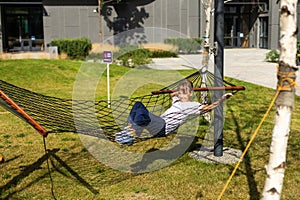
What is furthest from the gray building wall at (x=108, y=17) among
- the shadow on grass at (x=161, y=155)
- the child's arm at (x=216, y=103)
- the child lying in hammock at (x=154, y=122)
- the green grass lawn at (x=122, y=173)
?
the child's arm at (x=216, y=103)

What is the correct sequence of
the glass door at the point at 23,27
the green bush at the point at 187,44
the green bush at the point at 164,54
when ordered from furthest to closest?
the glass door at the point at 23,27, the green bush at the point at 187,44, the green bush at the point at 164,54

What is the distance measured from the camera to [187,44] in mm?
19453

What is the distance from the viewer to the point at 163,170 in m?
A: 4.02

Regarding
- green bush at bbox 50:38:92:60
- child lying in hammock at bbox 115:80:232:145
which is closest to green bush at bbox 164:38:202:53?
green bush at bbox 50:38:92:60

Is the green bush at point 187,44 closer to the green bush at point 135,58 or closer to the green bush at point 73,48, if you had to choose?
the green bush at point 73,48

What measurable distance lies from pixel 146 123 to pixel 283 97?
183 centimetres

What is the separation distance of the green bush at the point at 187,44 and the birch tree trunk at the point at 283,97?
17.0 meters

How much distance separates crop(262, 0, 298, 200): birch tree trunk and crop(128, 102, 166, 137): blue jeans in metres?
1.60

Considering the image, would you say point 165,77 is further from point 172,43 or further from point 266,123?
point 172,43

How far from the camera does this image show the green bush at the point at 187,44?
63.2 ft

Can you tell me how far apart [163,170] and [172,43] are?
1602 centimetres

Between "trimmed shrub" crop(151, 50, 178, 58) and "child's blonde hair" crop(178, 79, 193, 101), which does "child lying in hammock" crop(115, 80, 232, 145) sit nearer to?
"child's blonde hair" crop(178, 79, 193, 101)

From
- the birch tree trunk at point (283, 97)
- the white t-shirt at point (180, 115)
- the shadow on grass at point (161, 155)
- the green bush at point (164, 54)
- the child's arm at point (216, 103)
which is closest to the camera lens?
the birch tree trunk at point (283, 97)

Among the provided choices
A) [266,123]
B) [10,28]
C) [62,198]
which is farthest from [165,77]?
[10,28]
